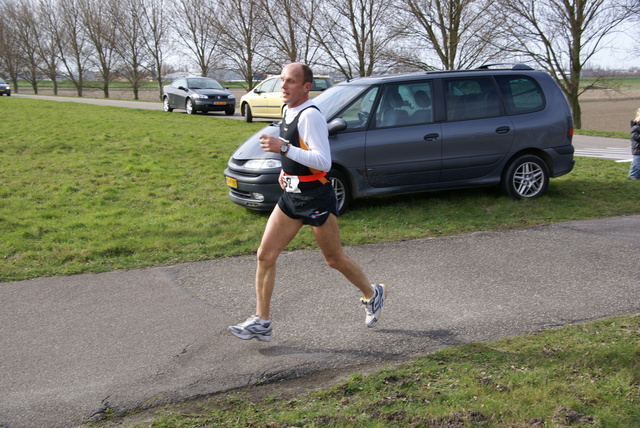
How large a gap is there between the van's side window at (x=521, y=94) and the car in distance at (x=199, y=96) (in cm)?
1698

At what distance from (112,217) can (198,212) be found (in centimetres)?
109

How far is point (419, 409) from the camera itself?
10.6 ft

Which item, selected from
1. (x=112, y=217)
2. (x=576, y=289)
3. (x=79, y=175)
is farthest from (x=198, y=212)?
(x=576, y=289)

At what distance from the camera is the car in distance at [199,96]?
23.9 meters

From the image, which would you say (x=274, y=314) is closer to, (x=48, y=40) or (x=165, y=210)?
(x=165, y=210)

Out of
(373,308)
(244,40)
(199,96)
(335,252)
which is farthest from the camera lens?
(244,40)

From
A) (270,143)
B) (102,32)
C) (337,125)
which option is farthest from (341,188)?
(102,32)

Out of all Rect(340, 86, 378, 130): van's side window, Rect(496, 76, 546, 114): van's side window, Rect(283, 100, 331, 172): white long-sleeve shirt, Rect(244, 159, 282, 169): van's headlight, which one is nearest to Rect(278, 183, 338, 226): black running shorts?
Rect(283, 100, 331, 172): white long-sleeve shirt

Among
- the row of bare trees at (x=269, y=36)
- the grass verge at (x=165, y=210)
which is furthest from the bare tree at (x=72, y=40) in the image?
the grass verge at (x=165, y=210)

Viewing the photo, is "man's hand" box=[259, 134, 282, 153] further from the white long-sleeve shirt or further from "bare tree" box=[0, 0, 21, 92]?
"bare tree" box=[0, 0, 21, 92]

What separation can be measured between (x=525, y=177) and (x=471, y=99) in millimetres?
1313

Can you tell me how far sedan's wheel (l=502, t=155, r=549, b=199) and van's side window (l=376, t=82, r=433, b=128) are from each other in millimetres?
1386

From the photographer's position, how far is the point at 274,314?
4.88 metres

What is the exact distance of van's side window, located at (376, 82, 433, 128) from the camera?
803 cm
